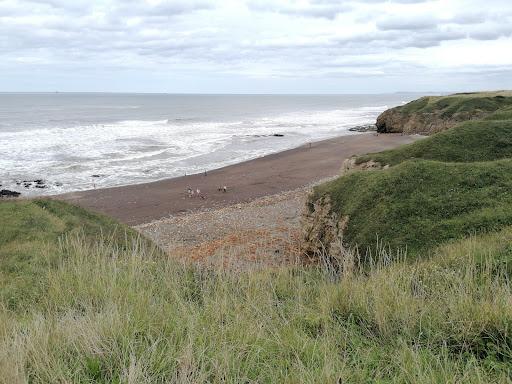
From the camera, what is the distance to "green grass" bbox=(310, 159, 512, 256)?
382 inches

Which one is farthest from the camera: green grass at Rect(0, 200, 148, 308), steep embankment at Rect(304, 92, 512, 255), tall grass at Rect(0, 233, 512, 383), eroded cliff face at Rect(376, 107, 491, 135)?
eroded cliff face at Rect(376, 107, 491, 135)

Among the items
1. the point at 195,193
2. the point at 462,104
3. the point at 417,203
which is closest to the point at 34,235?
the point at 417,203

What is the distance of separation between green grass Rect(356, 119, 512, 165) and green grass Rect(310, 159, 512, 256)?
3.14m

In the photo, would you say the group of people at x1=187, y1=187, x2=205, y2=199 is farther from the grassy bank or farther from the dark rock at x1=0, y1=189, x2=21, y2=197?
the grassy bank

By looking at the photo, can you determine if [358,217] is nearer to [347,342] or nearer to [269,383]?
[347,342]

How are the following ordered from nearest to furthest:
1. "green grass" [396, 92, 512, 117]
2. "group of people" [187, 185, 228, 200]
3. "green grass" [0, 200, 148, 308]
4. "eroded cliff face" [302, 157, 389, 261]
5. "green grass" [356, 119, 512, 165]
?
1. "green grass" [0, 200, 148, 308]
2. "eroded cliff face" [302, 157, 389, 261]
3. "green grass" [356, 119, 512, 165]
4. "group of people" [187, 185, 228, 200]
5. "green grass" [396, 92, 512, 117]

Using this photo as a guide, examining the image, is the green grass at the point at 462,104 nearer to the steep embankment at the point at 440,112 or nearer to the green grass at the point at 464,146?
the steep embankment at the point at 440,112

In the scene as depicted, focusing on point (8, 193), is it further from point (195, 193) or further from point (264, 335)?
point (264, 335)

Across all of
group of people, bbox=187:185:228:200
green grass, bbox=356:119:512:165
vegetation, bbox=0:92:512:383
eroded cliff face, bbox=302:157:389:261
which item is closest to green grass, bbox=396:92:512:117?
Answer: green grass, bbox=356:119:512:165

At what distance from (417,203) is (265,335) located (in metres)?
8.03

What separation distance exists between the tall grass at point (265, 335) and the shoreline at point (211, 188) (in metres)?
18.2

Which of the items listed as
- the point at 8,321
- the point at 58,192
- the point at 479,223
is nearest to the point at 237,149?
the point at 58,192

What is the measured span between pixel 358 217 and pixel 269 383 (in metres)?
8.74

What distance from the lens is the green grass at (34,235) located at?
7.29 metres
